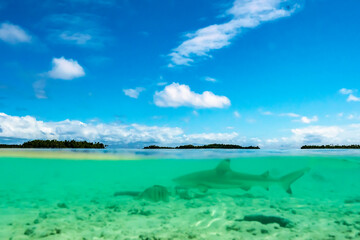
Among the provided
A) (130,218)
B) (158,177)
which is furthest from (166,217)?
(158,177)

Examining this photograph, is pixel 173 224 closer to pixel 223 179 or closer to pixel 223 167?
pixel 223 167

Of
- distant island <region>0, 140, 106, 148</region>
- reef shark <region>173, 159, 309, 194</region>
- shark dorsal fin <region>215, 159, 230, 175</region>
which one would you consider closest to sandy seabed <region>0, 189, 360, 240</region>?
reef shark <region>173, 159, 309, 194</region>

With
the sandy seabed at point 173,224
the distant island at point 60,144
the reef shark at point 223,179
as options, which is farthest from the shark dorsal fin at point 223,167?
the distant island at point 60,144

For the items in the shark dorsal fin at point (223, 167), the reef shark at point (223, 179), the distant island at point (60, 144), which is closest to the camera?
the reef shark at point (223, 179)

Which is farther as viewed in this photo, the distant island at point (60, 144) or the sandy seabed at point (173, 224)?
the distant island at point (60, 144)

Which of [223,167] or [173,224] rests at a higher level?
[223,167]

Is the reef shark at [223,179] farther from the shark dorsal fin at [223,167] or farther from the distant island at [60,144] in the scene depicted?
the distant island at [60,144]

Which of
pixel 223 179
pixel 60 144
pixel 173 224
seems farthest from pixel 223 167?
pixel 60 144

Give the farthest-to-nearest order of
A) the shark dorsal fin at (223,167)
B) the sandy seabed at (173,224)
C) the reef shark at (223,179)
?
the shark dorsal fin at (223,167) < the reef shark at (223,179) < the sandy seabed at (173,224)

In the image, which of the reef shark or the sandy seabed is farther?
the reef shark

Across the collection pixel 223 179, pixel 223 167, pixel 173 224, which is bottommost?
pixel 173 224

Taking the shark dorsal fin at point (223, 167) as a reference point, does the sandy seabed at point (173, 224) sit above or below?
below

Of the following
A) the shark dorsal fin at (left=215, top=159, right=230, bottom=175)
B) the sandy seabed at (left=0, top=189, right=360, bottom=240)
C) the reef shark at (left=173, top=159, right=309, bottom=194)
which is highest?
the shark dorsal fin at (left=215, top=159, right=230, bottom=175)

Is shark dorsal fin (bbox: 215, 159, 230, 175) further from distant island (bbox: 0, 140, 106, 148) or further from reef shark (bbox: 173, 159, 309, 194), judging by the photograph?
distant island (bbox: 0, 140, 106, 148)
